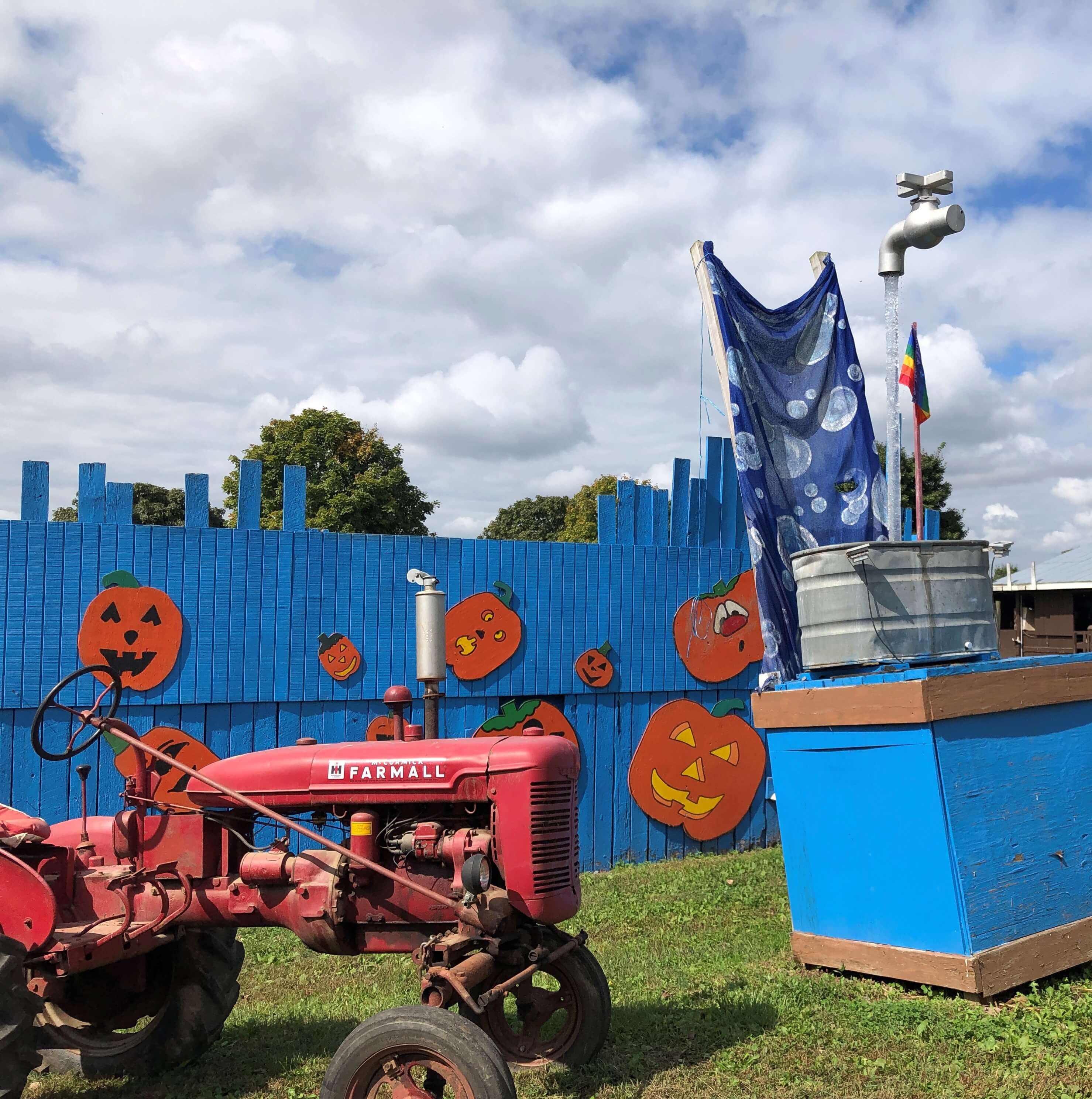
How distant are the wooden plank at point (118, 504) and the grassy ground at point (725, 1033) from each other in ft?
9.39

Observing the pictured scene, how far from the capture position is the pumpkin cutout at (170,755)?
6527 mm

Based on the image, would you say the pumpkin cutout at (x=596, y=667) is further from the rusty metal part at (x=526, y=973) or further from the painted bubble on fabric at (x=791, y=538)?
the rusty metal part at (x=526, y=973)

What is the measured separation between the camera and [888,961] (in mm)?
4984

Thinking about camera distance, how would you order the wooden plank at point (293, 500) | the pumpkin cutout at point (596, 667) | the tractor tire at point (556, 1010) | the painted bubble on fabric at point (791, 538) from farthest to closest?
1. the pumpkin cutout at point (596, 667)
2. the wooden plank at point (293, 500)
3. the painted bubble on fabric at point (791, 538)
4. the tractor tire at point (556, 1010)

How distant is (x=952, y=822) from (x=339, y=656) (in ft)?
13.9

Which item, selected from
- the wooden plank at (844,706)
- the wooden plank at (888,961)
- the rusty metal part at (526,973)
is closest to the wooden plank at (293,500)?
the wooden plank at (844,706)

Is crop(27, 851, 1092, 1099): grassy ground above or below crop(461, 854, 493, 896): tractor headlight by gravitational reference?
below

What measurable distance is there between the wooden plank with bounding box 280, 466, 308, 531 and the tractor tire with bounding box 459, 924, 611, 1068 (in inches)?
154

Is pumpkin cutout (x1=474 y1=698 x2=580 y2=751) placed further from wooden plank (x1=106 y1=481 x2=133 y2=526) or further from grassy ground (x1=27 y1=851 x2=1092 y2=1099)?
wooden plank (x1=106 y1=481 x2=133 y2=526)

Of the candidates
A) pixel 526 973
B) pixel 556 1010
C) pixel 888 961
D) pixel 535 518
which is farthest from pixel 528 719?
pixel 535 518

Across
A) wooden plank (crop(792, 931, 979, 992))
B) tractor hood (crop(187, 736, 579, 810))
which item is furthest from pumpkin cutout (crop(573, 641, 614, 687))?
tractor hood (crop(187, 736, 579, 810))

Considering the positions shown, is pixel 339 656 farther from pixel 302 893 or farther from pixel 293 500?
pixel 302 893

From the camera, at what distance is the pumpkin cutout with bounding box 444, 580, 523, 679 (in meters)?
7.68

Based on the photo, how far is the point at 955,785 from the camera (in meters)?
4.86
